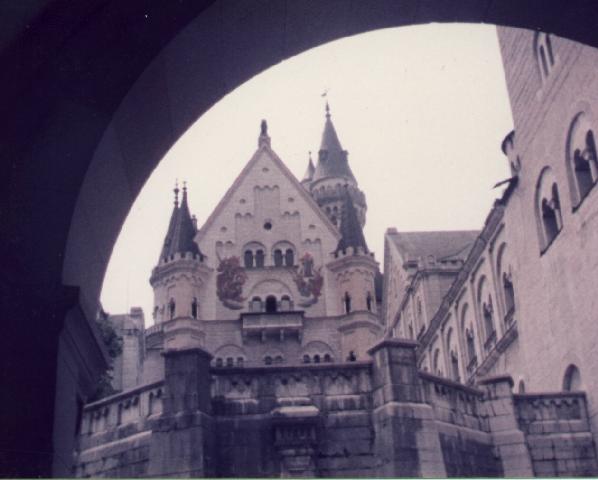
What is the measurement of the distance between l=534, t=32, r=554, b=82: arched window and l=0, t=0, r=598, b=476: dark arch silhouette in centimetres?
1783

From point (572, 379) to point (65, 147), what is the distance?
19.0 meters

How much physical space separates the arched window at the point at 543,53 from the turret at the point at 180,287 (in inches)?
1154

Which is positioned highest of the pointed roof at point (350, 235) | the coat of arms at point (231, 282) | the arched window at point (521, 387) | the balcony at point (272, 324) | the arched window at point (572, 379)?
the pointed roof at point (350, 235)

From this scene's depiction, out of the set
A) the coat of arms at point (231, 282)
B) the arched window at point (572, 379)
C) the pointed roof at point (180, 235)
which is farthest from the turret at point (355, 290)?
the arched window at point (572, 379)

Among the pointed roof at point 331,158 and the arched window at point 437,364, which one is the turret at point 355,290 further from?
the pointed roof at point 331,158

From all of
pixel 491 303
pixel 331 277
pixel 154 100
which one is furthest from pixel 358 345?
pixel 154 100

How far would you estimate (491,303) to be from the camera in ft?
105

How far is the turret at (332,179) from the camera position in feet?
254

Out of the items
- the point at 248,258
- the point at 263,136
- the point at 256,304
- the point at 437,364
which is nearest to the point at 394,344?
the point at 437,364

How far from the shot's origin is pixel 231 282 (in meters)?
49.5

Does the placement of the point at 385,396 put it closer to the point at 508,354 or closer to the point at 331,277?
the point at 508,354

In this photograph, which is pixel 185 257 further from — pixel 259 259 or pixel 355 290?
pixel 355 290

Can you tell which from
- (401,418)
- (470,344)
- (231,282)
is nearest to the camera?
(401,418)

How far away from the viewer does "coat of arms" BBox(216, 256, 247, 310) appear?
161ft
